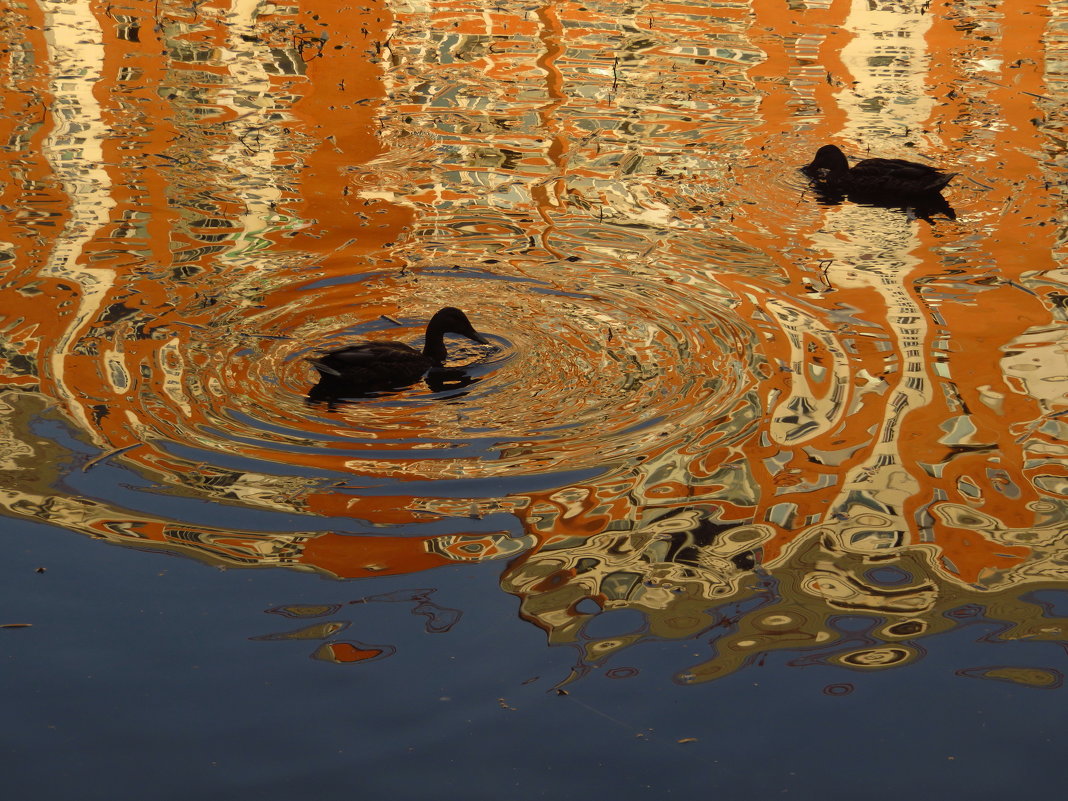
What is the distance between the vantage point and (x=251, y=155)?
12039mm

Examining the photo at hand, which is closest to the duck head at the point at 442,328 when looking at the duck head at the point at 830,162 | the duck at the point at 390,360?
the duck at the point at 390,360

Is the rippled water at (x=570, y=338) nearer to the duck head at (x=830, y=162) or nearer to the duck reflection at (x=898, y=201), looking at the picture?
the duck reflection at (x=898, y=201)

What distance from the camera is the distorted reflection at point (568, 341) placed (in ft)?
20.2

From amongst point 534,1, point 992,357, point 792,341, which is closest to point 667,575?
point 792,341

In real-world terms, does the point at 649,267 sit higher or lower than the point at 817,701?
higher

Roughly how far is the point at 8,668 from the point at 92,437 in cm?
197

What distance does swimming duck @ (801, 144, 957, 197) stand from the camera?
36.6 ft

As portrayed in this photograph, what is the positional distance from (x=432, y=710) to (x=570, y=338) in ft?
12.5

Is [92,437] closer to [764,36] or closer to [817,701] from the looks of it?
[817,701]

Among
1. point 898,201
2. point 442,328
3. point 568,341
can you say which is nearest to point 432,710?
point 442,328

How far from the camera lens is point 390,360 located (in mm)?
7848

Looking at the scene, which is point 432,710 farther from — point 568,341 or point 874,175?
point 874,175

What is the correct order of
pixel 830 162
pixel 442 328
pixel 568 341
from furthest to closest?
pixel 830 162, pixel 568 341, pixel 442 328

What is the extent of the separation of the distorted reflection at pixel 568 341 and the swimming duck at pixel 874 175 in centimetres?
12
